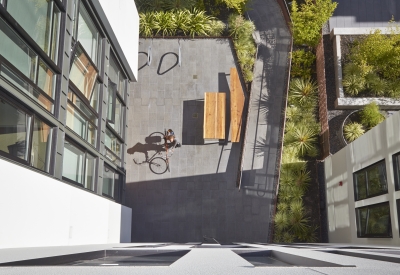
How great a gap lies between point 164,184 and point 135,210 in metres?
1.23

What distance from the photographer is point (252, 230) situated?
45.7 feet

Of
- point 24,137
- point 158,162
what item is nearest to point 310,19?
point 158,162

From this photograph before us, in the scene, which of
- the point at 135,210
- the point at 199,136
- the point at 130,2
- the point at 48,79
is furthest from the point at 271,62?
the point at 48,79

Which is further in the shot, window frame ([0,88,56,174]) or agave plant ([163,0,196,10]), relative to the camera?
agave plant ([163,0,196,10])

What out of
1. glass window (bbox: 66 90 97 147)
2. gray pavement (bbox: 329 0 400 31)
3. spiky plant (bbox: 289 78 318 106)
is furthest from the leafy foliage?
glass window (bbox: 66 90 97 147)

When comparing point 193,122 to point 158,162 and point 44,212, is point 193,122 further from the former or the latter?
point 44,212

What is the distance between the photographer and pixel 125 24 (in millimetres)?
12680

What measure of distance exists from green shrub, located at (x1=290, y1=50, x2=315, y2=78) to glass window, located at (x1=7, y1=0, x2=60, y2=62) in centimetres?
960

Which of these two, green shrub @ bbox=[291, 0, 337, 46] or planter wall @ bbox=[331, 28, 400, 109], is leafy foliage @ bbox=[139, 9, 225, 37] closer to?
green shrub @ bbox=[291, 0, 337, 46]

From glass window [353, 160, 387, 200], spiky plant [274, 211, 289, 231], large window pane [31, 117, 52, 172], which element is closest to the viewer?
large window pane [31, 117, 52, 172]

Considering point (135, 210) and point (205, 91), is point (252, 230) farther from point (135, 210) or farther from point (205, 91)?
point (205, 91)

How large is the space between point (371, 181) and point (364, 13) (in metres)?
8.34

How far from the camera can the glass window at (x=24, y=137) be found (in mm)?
6223

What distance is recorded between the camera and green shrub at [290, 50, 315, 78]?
15.8 m
